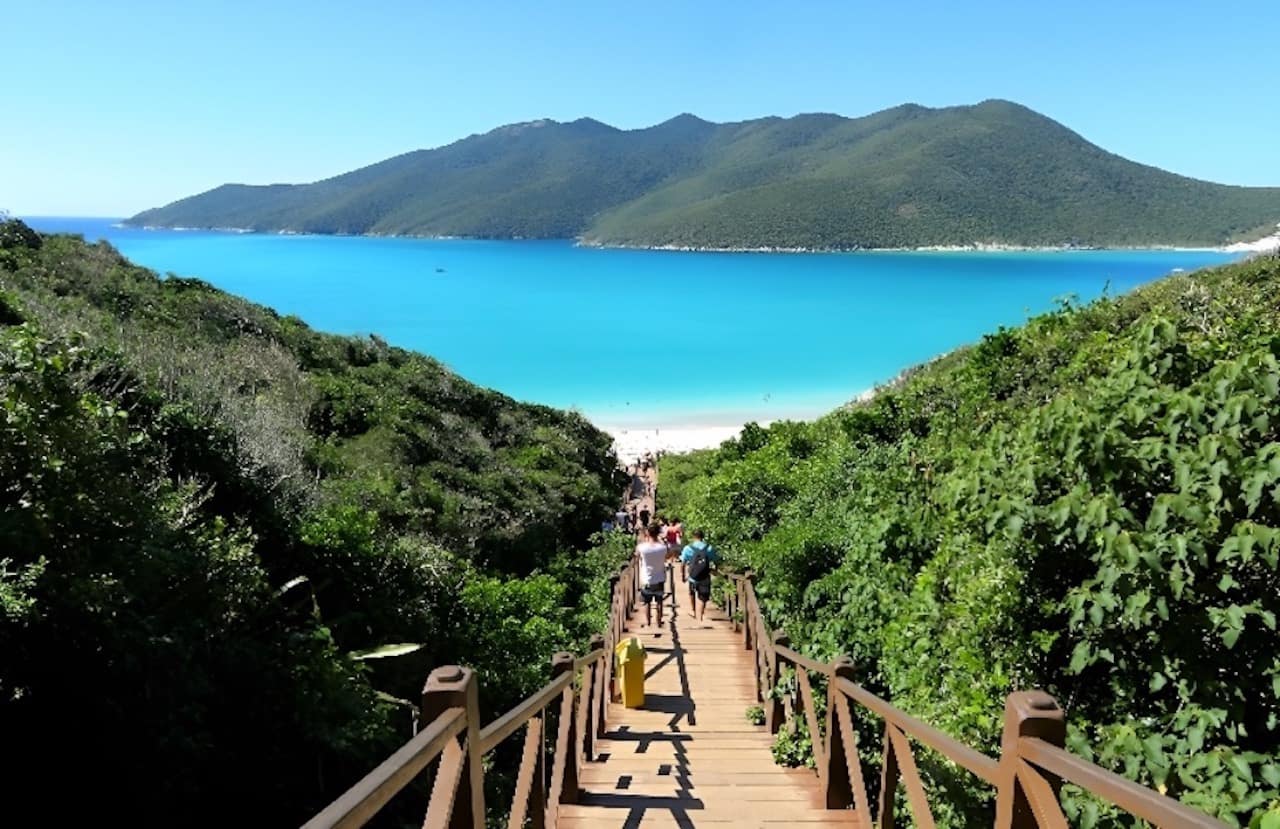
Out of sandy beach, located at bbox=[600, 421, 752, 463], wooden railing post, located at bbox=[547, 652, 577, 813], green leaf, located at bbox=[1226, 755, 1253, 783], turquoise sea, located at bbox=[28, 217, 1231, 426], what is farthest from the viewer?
turquoise sea, located at bbox=[28, 217, 1231, 426]

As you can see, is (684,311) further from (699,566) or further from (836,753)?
(836,753)

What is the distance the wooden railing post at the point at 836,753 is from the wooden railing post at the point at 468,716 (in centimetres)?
221

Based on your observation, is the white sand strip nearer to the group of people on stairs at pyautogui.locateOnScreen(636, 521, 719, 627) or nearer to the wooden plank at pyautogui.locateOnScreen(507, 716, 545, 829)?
the group of people on stairs at pyautogui.locateOnScreen(636, 521, 719, 627)

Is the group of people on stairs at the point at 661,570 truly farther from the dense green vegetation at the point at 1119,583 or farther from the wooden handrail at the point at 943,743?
the wooden handrail at the point at 943,743

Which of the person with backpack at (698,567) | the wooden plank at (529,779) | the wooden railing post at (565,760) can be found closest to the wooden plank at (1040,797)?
the wooden plank at (529,779)

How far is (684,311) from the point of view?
95.8 metres

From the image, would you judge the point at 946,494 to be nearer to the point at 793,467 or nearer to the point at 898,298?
the point at 793,467

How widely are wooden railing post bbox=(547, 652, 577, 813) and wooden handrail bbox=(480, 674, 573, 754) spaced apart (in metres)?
0.12

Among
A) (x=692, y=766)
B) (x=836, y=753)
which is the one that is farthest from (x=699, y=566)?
(x=836, y=753)

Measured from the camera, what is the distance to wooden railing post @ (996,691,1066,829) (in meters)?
1.97

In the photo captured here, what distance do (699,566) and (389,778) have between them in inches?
361

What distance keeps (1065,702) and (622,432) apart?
135 feet

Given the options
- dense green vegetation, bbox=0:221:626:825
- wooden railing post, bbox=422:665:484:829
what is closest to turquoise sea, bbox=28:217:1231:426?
dense green vegetation, bbox=0:221:626:825

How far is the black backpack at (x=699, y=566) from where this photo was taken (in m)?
10.6
